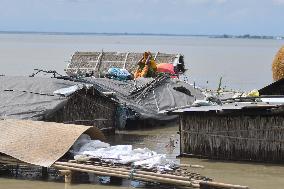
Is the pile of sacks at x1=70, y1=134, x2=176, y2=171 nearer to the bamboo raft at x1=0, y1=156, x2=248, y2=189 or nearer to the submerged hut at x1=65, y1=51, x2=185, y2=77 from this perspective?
the bamboo raft at x1=0, y1=156, x2=248, y2=189

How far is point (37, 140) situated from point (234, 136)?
11.5 ft

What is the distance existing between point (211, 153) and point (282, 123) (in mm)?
1418

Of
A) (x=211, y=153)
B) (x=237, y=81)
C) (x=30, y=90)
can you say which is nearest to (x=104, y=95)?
(x=30, y=90)

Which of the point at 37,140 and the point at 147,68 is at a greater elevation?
the point at 147,68

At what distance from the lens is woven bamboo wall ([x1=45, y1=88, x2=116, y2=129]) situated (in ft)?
45.3

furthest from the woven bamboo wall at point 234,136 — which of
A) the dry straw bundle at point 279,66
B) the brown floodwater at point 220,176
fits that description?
the dry straw bundle at point 279,66

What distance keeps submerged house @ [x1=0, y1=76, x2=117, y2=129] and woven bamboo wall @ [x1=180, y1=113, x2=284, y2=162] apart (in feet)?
9.32

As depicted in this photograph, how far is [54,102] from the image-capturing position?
44.3 feet

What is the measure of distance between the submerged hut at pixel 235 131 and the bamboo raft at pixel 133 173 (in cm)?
168

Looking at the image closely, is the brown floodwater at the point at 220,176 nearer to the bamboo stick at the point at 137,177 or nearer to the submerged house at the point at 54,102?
the bamboo stick at the point at 137,177

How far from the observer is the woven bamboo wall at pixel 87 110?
13.8 meters

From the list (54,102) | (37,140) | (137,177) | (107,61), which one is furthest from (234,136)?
(107,61)

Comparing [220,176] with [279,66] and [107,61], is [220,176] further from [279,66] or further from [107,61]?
[107,61]

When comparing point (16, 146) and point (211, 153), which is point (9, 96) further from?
point (211, 153)
